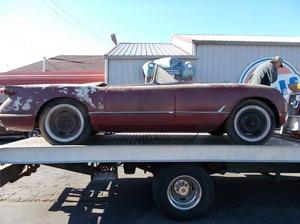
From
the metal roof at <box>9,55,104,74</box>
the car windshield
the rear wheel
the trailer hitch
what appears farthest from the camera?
the metal roof at <box>9,55,104,74</box>

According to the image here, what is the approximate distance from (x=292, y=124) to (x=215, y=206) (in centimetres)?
161

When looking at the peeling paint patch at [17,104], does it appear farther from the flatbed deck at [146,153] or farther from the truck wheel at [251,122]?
the truck wheel at [251,122]

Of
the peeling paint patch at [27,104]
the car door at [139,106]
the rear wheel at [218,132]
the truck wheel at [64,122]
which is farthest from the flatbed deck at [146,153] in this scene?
the rear wheel at [218,132]

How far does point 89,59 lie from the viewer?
27.4 m

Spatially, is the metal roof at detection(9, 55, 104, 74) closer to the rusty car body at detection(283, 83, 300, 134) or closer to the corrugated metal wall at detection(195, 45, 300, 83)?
the corrugated metal wall at detection(195, 45, 300, 83)

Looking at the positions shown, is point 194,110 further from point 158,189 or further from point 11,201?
point 11,201

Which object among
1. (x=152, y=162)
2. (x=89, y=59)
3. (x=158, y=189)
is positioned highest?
(x=89, y=59)

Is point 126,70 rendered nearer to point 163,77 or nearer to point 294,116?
point 163,77

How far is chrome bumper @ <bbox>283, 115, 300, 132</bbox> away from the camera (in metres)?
5.74

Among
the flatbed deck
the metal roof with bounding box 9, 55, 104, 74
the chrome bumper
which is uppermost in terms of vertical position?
the metal roof with bounding box 9, 55, 104, 74

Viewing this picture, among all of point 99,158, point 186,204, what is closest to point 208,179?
point 186,204

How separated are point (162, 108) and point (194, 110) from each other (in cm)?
40

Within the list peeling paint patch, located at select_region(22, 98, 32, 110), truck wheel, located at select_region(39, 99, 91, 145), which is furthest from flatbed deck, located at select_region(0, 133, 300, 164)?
peeling paint patch, located at select_region(22, 98, 32, 110)

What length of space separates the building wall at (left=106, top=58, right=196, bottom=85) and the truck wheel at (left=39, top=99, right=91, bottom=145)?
868cm
